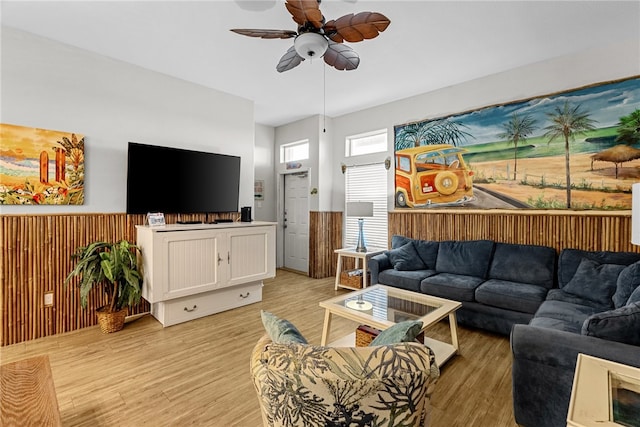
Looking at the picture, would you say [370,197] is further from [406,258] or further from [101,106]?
[101,106]

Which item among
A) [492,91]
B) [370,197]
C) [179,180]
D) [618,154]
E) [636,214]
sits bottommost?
[636,214]

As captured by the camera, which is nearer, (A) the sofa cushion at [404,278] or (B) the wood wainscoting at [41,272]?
(B) the wood wainscoting at [41,272]

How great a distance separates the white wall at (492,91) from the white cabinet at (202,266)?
2.06 meters

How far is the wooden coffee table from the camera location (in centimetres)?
231

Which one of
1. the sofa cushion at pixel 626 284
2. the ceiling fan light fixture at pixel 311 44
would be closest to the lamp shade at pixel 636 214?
the sofa cushion at pixel 626 284

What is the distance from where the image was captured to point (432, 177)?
426cm

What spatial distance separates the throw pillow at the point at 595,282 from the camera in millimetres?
2498

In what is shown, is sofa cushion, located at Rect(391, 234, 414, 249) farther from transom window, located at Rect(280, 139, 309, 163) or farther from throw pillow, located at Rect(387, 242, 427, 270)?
transom window, located at Rect(280, 139, 309, 163)

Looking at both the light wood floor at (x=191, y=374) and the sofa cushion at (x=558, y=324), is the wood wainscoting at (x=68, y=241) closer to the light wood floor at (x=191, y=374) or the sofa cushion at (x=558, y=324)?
the light wood floor at (x=191, y=374)

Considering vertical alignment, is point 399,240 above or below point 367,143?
below

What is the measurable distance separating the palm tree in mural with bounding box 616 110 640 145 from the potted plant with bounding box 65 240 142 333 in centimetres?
519

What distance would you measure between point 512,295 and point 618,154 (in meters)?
1.83

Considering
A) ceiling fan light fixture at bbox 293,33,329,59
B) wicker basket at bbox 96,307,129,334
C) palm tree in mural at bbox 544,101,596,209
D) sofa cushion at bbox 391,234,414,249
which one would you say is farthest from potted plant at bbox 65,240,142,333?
palm tree in mural at bbox 544,101,596,209

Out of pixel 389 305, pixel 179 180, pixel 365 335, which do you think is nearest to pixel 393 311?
pixel 389 305
